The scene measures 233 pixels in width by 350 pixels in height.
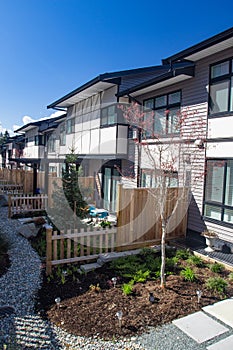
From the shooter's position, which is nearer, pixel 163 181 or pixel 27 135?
pixel 163 181

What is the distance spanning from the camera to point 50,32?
12.1 meters

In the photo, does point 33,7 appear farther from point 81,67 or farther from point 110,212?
point 110,212

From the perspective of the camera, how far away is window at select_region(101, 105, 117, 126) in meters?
12.3

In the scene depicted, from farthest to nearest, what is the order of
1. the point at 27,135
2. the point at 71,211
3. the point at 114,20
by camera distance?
the point at 27,135
the point at 114,20
the point at 71,211

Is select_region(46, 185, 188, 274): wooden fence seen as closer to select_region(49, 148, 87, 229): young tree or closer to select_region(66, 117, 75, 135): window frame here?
select_region(49, 148, 87, 229): young tree

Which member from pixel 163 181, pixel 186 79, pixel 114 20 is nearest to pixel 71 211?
pixel 163 181

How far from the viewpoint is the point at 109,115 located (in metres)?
12.9

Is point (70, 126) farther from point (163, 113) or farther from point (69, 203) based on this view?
point (69, 203)

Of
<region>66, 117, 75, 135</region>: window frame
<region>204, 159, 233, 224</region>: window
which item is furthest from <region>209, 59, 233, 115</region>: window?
<region>66, 117, 75, 135</region>: window frame

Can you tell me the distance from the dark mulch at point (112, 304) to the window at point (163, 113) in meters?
5.75

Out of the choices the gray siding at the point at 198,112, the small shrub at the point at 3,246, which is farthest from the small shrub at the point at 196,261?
the small shrub at the point at 3,246

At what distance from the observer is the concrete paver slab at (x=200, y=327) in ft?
11.7

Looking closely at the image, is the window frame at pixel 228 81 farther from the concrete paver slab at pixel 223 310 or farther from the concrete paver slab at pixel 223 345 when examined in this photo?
the concrete paver slab at pixel 223 345

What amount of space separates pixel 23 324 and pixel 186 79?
869 centimetres
